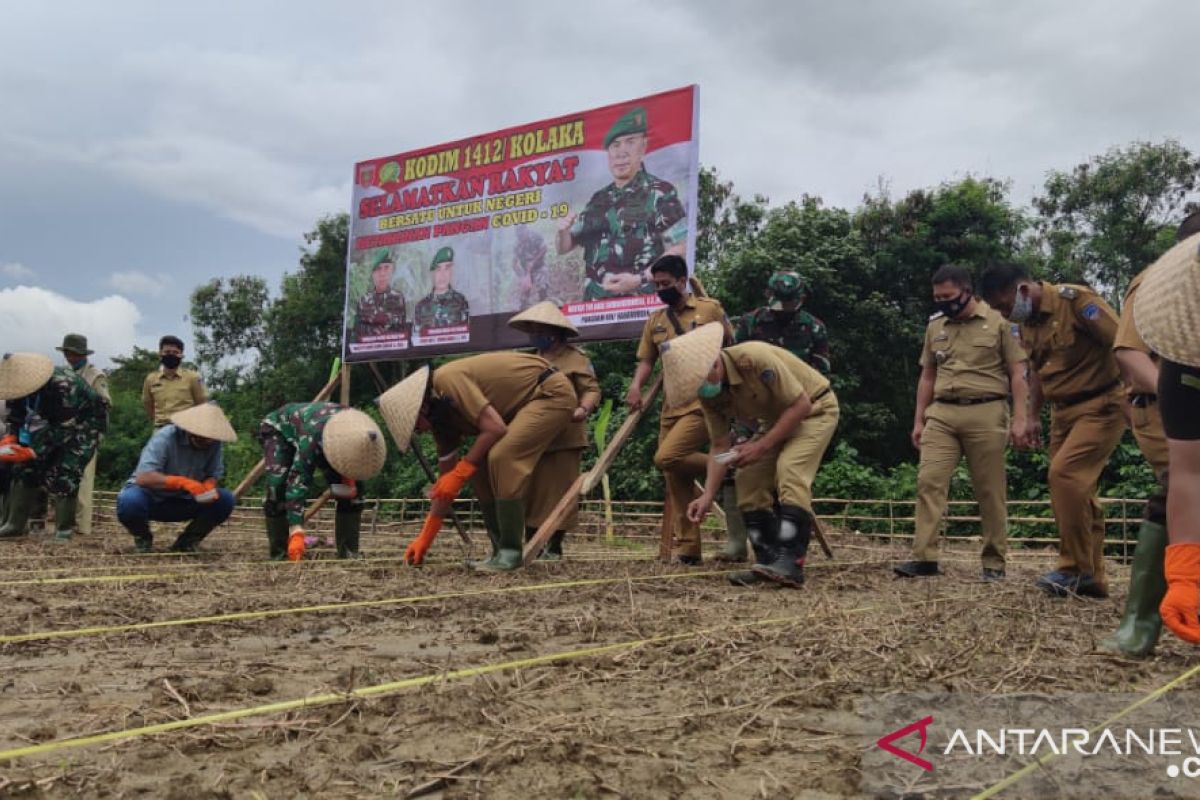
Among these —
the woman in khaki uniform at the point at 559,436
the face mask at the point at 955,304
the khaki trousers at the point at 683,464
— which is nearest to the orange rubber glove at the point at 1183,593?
the face mask at the point at 955,304

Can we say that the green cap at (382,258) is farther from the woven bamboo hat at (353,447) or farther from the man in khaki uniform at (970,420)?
the man in khaki uniform at (970,420)

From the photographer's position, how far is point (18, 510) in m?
7.02

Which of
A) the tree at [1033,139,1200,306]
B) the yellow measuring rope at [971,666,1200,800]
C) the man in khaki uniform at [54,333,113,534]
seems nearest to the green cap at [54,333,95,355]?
the man in khaki uniform at [54,333,113,534]

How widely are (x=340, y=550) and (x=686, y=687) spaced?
155 inches

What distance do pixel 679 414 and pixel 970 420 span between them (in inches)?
61.3

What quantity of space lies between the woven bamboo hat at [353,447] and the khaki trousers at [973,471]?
109 inches

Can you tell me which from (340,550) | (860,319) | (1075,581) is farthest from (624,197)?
(860,319)

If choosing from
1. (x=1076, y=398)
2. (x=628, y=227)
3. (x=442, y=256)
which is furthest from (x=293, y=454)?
(x=442, y=256)

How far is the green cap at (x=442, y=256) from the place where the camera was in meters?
10.0

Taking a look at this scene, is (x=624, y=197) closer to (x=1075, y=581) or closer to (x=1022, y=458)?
(x=1075, y=581)

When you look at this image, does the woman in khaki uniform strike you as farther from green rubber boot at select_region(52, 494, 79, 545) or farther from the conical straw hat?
green rubber boot at select_region(52, 494, 79, 545)

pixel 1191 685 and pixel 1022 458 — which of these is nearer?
pixel 1191 685

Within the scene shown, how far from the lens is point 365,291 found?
35.0 feet

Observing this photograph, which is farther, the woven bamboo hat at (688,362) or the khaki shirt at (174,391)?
the khaki shirt at (174,391)
